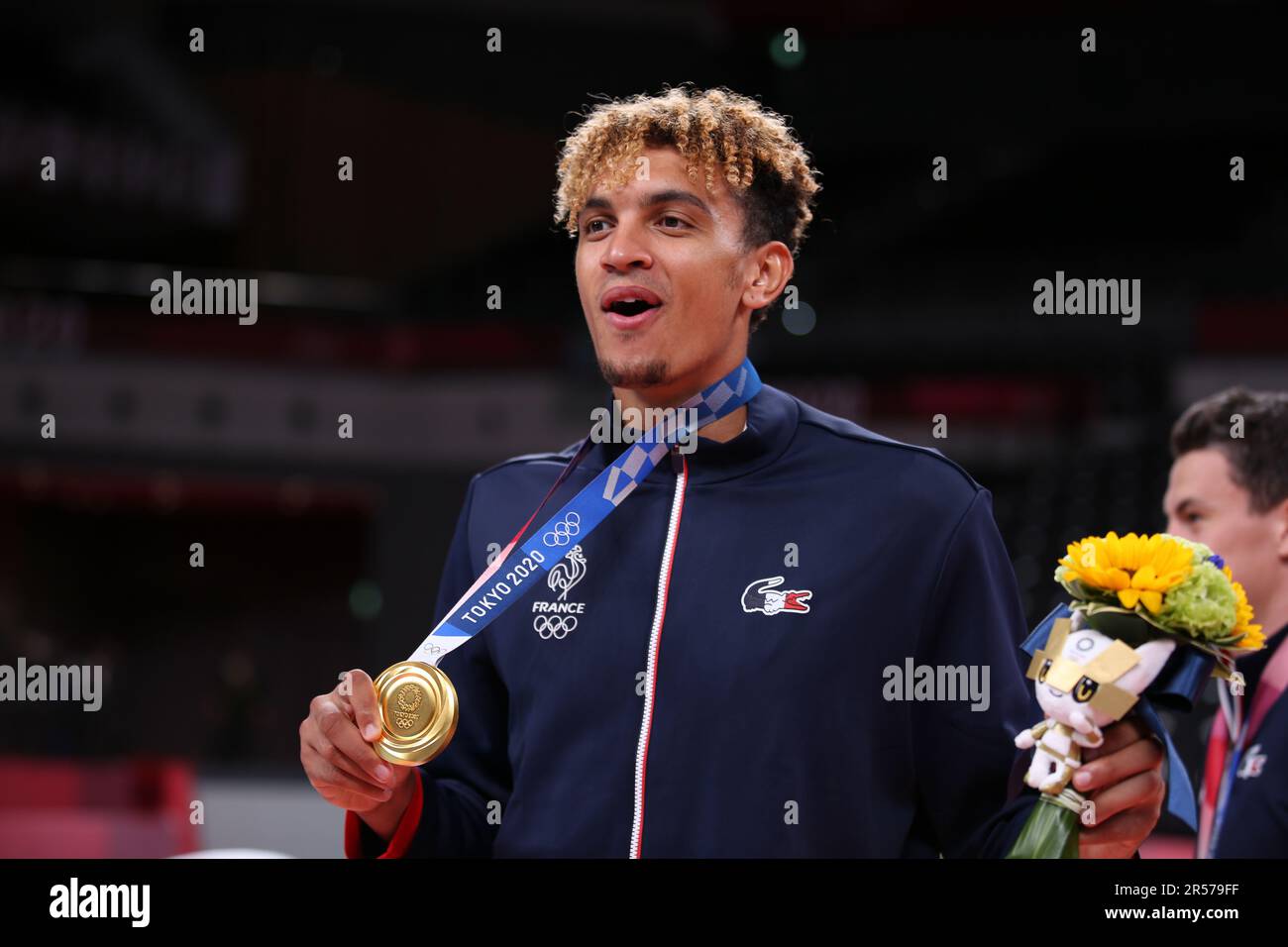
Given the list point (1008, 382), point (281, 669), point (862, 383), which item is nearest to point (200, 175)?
point (281, 669)

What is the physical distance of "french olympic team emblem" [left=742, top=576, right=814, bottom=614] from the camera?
6.07 feet

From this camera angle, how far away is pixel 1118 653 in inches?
66.0

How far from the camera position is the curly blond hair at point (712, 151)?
6.62 feet

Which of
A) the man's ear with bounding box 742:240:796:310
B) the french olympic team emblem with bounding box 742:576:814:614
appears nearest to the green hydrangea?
the french olympic team emblem with bounding box 742:576:814:614

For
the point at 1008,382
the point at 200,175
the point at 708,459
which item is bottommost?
the point at 708,459

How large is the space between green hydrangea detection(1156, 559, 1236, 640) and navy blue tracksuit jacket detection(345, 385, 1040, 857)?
0.85 feet

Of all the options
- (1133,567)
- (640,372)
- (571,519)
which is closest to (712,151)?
(640,372)

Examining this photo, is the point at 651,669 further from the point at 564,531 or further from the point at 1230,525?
the point at 1230,525

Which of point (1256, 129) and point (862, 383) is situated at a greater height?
point (1256, 129)

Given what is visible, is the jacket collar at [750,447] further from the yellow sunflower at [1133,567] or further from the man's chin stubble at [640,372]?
the yellow sunflower at [1133,567]

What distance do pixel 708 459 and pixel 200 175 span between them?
13696 mm
